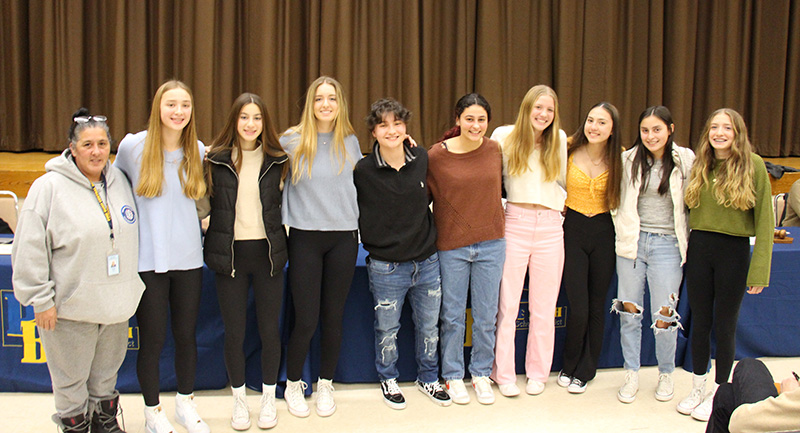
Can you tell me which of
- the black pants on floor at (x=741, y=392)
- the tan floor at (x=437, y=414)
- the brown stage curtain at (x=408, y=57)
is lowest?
→ the tan floor at (x=437, y=414)

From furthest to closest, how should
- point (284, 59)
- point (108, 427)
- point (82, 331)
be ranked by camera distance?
point (284, 59)
point (108, 427)
point (82, 331)

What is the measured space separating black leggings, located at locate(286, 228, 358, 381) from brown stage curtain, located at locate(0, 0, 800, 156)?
3.63m

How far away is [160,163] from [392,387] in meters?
1.34

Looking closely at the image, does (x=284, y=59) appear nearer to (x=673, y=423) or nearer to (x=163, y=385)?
(x=163, y=385)

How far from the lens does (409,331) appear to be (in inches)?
106

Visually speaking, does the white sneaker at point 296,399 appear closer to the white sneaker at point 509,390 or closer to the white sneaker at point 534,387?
the white sneaker at point 509,390

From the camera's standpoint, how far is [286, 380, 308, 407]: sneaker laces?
2.42m

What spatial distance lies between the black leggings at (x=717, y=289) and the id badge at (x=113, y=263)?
2.20 meters

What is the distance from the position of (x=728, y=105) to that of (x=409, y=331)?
557cm

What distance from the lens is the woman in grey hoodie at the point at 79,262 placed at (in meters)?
1.82

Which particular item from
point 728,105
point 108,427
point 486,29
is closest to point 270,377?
point 108,427

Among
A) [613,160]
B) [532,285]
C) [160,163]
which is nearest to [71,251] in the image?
[160,163]

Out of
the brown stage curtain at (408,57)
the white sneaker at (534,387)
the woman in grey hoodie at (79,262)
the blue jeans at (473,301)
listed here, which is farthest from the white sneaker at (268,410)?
the brown stage curtain at (408,57)

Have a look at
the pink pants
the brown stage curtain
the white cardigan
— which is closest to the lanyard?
the pink pants
